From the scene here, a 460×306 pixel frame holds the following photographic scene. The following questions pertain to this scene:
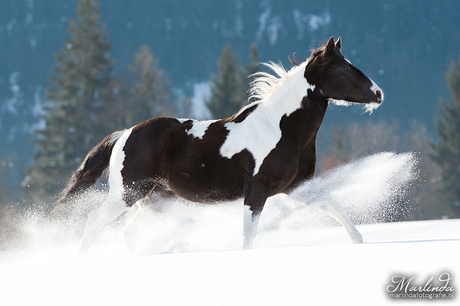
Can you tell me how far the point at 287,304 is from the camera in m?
2.10

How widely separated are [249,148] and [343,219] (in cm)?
110

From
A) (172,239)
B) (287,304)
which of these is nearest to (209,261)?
(287,304)

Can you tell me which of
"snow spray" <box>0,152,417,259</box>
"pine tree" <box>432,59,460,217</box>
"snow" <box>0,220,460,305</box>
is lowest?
"pine tree" <box>432,59,460,217</box>

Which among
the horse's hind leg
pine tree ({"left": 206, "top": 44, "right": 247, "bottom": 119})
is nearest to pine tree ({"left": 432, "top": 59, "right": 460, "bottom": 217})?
pine tree ({"left": 206, "top": 44, "right": 247, "bottom": 119})

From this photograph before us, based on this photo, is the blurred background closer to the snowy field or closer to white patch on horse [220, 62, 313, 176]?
white patch on horse [220, 62, 313, 176]

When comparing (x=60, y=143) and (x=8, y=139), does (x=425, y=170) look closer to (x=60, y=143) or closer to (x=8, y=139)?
(x=60, y=143)

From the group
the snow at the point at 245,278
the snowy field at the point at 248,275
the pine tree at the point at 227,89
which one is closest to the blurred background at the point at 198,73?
the pine tree at the point at 227,89

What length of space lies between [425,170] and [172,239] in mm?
33802

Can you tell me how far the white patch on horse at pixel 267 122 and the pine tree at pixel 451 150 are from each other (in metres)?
30.7

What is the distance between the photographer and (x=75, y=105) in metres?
28.9

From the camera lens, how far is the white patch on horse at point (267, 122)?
4.19 m

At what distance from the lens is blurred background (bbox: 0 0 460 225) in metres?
27.8

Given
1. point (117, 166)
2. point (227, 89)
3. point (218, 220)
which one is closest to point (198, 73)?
point (227, 89)

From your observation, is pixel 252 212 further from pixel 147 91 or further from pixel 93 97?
pixel 147 91
